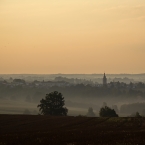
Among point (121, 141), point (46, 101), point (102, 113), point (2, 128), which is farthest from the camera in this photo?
point (46, 101)

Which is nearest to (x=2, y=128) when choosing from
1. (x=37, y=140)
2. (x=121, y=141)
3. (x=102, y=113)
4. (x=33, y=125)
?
(x=33, y=125)

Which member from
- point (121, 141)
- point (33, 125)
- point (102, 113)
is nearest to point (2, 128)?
point (33, 125)

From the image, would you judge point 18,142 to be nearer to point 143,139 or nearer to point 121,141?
point 121,141

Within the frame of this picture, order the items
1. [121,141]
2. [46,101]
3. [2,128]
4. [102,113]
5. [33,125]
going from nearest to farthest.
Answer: [121,141] → [2,128] → [33,125] → [102,113] → [46,101]

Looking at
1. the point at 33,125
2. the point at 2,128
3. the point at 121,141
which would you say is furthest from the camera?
the point at 33,125

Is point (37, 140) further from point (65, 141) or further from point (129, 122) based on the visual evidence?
point (129, 122)

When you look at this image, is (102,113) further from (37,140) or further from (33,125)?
(37,140)

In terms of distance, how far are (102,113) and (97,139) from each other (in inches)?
2193

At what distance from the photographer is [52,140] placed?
115 ft

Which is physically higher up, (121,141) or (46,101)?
(46,101)

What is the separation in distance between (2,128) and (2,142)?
17.7 m

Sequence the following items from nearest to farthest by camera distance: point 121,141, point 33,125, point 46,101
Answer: point 121,141
point 33,125
point 46,101

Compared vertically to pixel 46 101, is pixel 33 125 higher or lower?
lower

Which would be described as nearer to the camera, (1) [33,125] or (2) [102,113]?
(1) [33,125]
